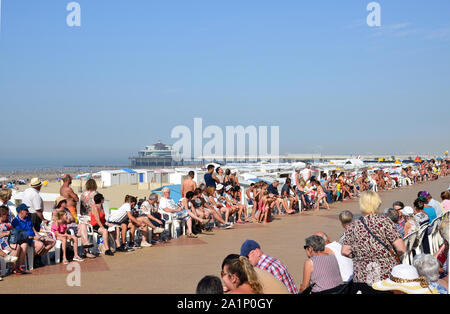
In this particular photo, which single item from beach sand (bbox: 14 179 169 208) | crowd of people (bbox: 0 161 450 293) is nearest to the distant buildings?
beach sand (bbox: 14 179 169 208)

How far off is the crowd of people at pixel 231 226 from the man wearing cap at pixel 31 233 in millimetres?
14

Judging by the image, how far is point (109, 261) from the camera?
306 inches

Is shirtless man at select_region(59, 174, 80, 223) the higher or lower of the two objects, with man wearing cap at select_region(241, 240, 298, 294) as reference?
higher

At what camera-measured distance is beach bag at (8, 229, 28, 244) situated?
6.65 metres

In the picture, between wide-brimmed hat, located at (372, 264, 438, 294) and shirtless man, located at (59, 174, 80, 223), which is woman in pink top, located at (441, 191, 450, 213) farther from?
shirtless man, located at (59, 174, 80, 223)

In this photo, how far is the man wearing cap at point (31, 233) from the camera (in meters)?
6.89

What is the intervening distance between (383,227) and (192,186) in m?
7.23

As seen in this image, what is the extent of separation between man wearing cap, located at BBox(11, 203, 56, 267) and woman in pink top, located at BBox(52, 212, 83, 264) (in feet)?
0.68

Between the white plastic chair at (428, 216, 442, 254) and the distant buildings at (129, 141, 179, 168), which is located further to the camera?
the distant buildings at (129, 141, 179, 168)

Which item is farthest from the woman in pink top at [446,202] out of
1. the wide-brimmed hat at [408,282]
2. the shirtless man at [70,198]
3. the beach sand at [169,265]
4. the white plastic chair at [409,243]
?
the shirtless man at [70,198]

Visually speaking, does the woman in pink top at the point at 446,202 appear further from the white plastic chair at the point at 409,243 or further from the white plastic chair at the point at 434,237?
the white plastic chair at the point at 409,243

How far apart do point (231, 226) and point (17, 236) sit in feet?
19.9

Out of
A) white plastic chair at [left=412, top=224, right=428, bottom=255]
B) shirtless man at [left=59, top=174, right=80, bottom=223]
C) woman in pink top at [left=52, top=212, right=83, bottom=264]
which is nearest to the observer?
white plastic chair at [left=412, top=224, right=428, bottom=255]
